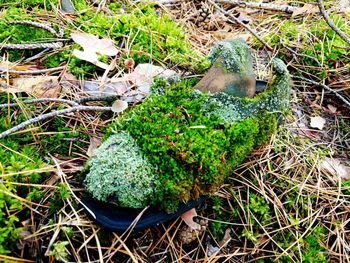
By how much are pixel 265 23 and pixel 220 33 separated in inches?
17.3

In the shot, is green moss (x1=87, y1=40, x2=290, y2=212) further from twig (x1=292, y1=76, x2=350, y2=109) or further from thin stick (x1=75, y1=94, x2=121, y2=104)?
twig (x1=292, y1=76, x2=350, y2=109)

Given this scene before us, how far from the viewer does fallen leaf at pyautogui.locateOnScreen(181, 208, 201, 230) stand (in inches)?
65.5

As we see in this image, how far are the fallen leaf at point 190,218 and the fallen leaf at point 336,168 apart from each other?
0.91 meters

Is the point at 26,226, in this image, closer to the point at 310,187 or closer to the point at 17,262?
the point at 17,262

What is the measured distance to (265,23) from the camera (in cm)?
303

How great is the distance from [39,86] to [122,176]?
0.87 meters

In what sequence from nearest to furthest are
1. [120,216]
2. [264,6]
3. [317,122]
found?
[120,216] < [317,122] < [264,6]

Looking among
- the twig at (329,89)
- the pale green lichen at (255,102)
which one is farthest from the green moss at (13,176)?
the twig at (329,89)

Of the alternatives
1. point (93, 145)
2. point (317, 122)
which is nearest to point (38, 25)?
point (93, 145)

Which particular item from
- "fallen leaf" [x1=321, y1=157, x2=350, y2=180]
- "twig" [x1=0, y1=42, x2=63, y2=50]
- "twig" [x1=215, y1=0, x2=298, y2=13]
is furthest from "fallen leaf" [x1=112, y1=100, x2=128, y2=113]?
"twig" [x1=215, y1=0, x2=298, y2=13]

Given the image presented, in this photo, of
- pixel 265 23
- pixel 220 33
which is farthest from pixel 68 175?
pixel 265 23

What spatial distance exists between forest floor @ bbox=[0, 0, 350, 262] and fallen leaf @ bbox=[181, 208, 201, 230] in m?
0.03

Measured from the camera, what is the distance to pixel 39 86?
202 centimetres

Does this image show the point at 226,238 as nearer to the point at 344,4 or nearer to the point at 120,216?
the point at 120,216
